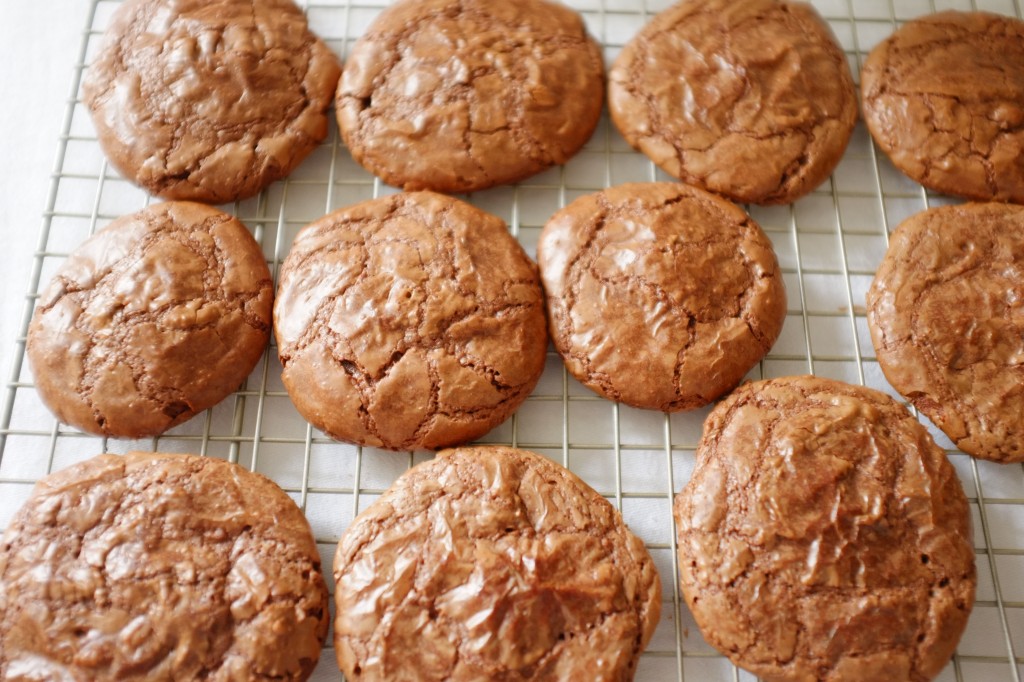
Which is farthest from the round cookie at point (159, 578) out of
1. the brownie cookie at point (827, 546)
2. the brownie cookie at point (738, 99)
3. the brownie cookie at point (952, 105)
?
the brownie cookie at point (952, 105)

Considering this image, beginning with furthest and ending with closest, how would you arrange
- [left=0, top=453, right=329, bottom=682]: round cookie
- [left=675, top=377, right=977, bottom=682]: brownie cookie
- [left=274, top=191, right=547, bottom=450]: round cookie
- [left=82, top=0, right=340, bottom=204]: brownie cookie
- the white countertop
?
1. the white countertop
2. [left=82, top=0, right=340, bottom=204]: brownie cookie
3. [left=274, top=191, right=547, bottom=450]: round cookie
4. [left=675, top=377, right=977, bottom=682]: brownie cookie
5. [left=0, top=453, right=329, bottom=682]: round cookie

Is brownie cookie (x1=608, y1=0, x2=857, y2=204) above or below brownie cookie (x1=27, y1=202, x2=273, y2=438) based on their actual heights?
above

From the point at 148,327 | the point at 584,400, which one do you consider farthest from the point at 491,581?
the point at 148,327

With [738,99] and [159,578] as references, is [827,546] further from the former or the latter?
[159,578]

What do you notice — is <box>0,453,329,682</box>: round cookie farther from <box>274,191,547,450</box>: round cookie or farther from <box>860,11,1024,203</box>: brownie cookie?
<box>860,11,1024,203</box>: brownie cookie

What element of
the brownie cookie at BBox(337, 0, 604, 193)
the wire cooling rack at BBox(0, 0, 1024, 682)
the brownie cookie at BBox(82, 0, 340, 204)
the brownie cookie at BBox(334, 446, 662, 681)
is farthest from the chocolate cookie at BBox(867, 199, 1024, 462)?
the brownie cookie at BBox(82, 0, 340, 204)

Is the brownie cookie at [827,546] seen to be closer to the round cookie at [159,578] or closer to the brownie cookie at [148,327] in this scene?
the round cookie at [159,578]
